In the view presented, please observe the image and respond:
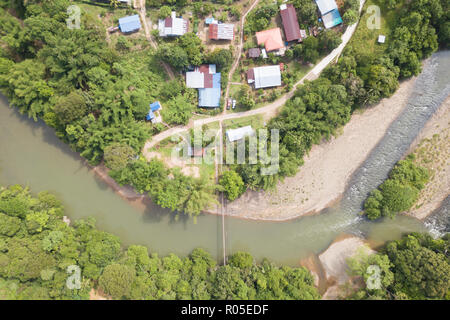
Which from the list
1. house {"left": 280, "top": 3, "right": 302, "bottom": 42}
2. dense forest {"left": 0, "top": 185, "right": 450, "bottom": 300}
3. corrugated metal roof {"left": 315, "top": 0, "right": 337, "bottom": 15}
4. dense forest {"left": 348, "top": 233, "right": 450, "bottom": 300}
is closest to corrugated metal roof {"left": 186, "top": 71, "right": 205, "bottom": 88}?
house {"left": 280, "top": 3, "right": 302, "bottom": 42}

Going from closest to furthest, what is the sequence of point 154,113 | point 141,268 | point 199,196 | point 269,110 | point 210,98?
1. point 199,196
2. point 141,268
3. point 210,98
4. point 154,113
5. point 269,110

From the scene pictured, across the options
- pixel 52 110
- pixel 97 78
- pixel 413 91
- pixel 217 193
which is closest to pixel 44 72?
pixel 52 110

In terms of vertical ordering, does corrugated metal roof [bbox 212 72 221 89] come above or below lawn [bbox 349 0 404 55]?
below

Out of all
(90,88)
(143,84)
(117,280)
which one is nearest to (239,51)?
(143,84)

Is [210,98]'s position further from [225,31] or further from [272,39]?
[272,39]

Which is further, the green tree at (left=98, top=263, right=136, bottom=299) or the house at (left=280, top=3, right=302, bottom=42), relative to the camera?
the house at (left=280, top=3, right=302, bottom=42)

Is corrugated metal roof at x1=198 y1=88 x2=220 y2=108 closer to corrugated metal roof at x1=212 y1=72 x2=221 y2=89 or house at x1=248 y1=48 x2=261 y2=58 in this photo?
corrugated metal roof at x1=212 y1=72 x2=221 y2=89

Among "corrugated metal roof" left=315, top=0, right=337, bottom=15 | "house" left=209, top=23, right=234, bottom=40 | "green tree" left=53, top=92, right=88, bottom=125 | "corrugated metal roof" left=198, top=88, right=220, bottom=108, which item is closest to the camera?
"green tree" left=53, top=92, right=88, bottom=125
